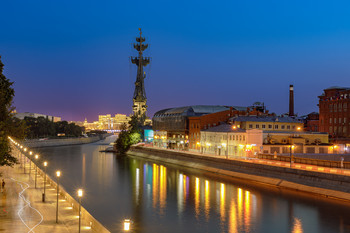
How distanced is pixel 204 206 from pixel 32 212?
18.1 meters

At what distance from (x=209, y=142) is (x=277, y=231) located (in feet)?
174

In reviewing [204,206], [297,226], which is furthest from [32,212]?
[297,226]

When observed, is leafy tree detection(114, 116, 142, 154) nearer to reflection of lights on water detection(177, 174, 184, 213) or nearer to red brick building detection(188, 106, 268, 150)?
red brick building detection(188, 106, 268, 150)

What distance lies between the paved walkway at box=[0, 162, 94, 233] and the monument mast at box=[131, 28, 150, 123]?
127665mm

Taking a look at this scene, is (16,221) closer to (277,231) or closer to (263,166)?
(277,231)

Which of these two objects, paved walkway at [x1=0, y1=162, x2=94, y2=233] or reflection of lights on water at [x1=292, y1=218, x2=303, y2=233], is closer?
paved walkway at [x1=0, y1=162, x2=94, y2=233]

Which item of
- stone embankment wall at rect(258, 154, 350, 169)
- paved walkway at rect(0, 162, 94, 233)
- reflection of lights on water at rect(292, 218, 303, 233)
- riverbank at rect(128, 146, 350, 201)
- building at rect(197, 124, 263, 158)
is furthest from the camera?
building at rect(197, 124, 263, 158)

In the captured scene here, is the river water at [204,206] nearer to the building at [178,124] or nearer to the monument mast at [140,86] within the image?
the building at [178,124]

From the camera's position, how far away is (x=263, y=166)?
53.8m

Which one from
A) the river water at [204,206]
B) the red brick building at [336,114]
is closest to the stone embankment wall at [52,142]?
the red brick building at [336,114]

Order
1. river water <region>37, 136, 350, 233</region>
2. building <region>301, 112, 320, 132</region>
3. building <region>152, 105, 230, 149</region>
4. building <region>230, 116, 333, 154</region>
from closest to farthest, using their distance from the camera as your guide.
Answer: river water <region>37, 136, 350, 233</region>, building <region>230, 116, 333, 154</region>, building <region>152, 105, 230, 149</region>, building <region>301, 112, 320, 132</region>

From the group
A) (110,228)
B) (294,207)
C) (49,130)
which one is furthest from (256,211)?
(49,130)

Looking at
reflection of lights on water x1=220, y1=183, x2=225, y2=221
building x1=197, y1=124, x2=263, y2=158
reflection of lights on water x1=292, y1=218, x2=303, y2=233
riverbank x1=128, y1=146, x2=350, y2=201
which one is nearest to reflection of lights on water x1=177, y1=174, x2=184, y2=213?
reflection of lights on water x1=220, y1=183, x2=225, y2=221

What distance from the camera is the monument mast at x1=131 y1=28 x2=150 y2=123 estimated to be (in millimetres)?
168875
